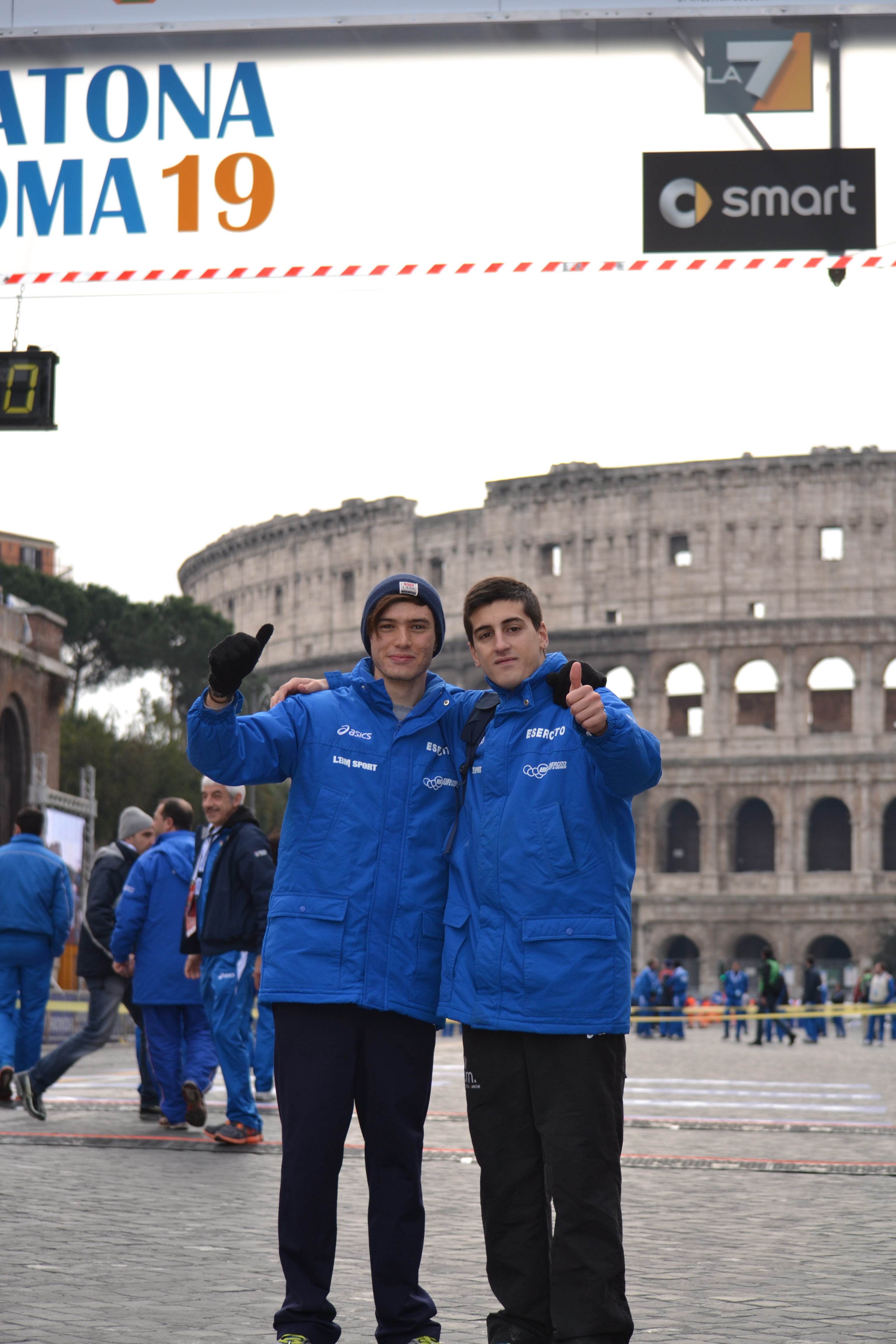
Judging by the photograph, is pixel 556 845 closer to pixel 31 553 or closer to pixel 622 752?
pixel 622 752

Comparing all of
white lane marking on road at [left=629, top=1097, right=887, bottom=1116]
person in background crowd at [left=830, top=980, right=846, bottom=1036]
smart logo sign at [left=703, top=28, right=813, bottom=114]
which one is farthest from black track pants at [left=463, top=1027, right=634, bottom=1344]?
person in background crowd at [left=830, top=980, right=846, bottom=1036]

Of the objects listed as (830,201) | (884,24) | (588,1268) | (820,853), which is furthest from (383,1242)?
(820,853)

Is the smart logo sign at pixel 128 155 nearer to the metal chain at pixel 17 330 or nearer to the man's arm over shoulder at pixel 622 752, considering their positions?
the metal chain at pixel 17 330

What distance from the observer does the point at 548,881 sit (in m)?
3.06

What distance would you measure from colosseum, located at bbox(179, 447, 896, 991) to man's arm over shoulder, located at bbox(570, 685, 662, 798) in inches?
1800

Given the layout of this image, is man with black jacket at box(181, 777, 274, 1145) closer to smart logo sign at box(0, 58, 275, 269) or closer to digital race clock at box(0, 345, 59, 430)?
digital race clock at box(0, 345, 59, 430)

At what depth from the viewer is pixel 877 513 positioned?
5072 centimetres

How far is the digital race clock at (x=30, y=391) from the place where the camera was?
745 centimetres

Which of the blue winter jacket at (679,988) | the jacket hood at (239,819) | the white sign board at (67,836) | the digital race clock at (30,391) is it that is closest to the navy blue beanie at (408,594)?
the jacket hood at (239,819)

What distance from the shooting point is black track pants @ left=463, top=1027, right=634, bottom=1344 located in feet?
9.57

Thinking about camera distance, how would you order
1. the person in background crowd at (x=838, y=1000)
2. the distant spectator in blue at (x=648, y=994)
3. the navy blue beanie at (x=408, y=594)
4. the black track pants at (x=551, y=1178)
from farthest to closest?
the person in background crowd at (x=838, y=1000) → the distant spectator in blue at (x=648, y=994) → the navy blue beanie at (x=408, y=594) → the black track pants at (x=551, y=1178)

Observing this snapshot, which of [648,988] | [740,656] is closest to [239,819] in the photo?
[648,988]

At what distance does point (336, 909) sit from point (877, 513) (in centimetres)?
4957

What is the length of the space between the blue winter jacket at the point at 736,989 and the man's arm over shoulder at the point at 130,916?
84.4ft
